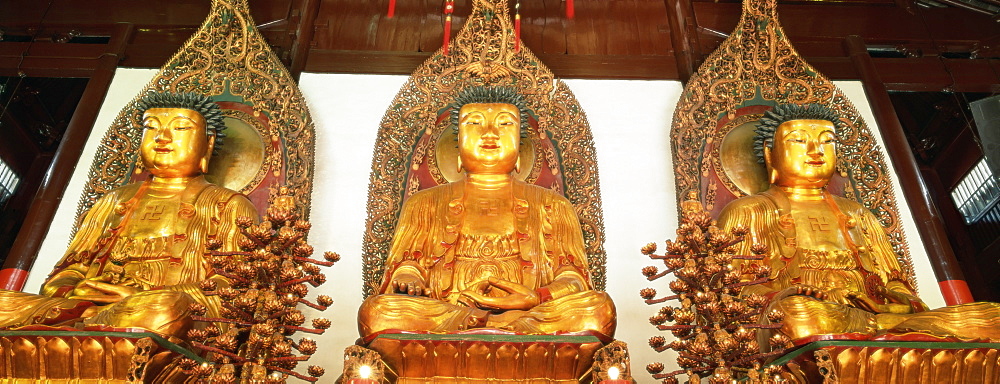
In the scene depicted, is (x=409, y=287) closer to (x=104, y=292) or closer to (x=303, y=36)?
(x=104, y=292)

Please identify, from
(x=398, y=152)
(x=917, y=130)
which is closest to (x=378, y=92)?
(x=398, y=152)

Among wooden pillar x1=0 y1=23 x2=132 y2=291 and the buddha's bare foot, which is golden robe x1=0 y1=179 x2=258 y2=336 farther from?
the buddha's bare foot

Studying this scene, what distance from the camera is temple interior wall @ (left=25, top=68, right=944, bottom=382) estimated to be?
4.34 meters

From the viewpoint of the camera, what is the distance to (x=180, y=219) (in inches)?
166

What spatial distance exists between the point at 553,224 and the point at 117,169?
235cm

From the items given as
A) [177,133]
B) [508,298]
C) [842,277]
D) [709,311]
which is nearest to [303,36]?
[177,133]

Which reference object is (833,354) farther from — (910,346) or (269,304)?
(269,304)

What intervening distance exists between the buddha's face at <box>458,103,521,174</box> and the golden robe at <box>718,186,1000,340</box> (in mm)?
1158

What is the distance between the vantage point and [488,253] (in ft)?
13.3

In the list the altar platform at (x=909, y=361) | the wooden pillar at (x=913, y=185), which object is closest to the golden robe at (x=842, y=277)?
the altar platform at (x=909, y=361)

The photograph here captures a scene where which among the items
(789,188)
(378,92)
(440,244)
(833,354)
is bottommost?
(833,354)

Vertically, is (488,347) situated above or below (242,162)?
below

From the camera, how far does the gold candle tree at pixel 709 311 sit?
2654mm

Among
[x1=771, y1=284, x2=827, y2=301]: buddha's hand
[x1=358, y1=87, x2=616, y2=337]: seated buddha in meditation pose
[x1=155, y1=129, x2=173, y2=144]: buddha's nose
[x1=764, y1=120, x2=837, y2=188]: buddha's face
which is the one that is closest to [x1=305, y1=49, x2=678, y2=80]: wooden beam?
[x1=358, y1=87, x2=616, y2=337]: seated buddha in meditation pose
